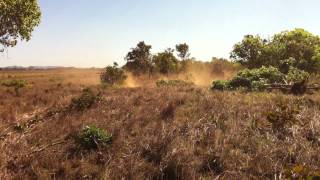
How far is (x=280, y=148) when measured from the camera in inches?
327

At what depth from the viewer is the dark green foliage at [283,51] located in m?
25.8

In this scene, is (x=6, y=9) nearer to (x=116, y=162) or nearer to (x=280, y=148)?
(x=116, y=162)

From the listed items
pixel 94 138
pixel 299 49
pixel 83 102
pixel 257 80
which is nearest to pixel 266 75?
pixel 257 80

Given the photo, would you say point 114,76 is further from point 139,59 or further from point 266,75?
point 266,75

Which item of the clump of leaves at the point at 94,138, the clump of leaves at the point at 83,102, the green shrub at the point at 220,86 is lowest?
the clump of leaves at the point at 94,138

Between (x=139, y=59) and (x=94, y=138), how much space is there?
33.8 m

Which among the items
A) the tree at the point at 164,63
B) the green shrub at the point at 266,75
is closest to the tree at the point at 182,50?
the tree at the point at 164,63

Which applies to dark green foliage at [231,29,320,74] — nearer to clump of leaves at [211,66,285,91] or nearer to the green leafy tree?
the green leafy tree

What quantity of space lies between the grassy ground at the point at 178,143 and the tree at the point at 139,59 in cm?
2963

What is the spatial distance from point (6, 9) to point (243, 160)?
45.5ft

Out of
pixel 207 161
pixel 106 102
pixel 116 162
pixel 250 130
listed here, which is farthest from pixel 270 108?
pixel 106 102

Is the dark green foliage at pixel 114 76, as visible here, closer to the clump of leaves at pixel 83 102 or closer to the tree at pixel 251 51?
the tree at pixel 251 51

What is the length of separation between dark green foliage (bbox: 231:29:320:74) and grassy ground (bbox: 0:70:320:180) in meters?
13.7

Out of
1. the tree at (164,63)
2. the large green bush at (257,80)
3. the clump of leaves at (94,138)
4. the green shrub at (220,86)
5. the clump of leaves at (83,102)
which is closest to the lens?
the clump of leaves at (94,138)
